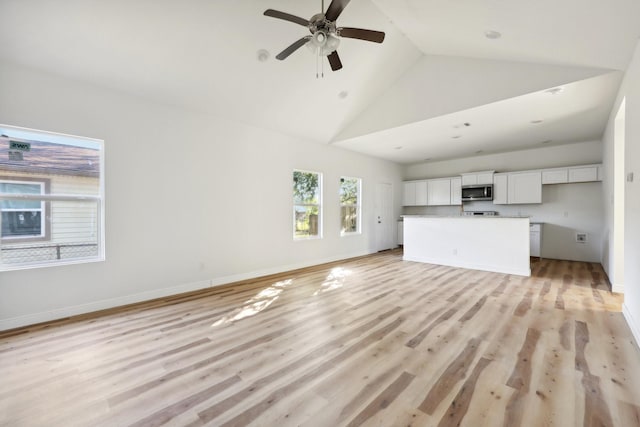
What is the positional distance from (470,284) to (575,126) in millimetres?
3585

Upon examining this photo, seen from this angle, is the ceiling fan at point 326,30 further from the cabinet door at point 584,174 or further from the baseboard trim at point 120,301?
the cabinet door at point 584,174

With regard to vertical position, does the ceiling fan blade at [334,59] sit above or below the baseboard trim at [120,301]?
above

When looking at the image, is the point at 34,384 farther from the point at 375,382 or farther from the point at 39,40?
the point at 39,40

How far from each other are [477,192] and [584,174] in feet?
6.86

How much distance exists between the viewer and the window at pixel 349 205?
22.5 feet

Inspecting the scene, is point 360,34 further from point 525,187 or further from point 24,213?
point 525,187

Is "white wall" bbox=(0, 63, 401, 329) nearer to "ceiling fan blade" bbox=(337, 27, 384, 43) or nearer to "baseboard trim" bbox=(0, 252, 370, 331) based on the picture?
"baseboard trim" bbox=(0, 252, 370, 331)

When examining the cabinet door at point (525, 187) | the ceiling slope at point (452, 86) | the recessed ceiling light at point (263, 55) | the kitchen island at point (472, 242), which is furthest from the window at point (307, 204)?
the cabinet door at point (525, 187)

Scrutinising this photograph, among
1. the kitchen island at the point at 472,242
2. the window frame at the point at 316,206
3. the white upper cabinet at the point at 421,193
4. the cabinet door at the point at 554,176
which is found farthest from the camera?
the white upper cabinet at the point at 421,193

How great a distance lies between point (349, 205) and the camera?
702 cm

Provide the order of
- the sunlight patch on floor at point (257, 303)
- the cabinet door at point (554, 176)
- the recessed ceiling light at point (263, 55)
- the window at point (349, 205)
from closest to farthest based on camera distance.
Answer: the sunlight patch on floor at point (257, 303) < the recessed ceiling light at point (263, 55) < the cabinet door at point (554, 176) < the window at point (349, 205)

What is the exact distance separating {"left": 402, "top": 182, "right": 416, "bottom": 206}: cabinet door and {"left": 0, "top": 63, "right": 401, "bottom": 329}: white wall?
430 cm

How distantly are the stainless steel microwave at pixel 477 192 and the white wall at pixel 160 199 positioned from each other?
4.68 meters

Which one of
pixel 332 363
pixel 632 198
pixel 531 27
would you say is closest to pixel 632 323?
pixel 632 198
